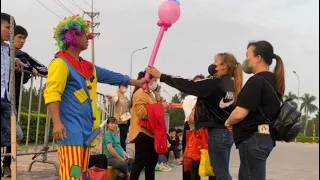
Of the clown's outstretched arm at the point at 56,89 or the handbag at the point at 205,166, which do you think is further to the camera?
the handbag at the point at 205,166

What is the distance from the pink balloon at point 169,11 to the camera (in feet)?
14.7

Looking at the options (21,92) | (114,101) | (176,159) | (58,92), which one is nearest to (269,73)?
(58,92)

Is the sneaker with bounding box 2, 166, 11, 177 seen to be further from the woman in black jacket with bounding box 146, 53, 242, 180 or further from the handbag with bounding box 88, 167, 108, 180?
the woman in black jacket with bounding box 146, 53, 242, 180

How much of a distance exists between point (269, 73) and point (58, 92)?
73.1 inches

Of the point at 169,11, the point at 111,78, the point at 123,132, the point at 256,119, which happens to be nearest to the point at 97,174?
the point at 111,78

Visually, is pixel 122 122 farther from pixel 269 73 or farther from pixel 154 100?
pixel 269 73

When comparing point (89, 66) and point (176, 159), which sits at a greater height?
point (89, 66)

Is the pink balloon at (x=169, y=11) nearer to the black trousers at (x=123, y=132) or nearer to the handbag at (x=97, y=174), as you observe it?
the handbag at (x=97, y=174)

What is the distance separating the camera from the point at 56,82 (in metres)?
3.12

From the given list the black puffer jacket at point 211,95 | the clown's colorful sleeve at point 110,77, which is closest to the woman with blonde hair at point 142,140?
the black puffer jacket at point 211,95

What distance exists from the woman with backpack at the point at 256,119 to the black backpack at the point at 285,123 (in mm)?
36

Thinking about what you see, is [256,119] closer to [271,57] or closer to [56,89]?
[271,57]

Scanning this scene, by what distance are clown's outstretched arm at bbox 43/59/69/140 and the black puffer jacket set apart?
4.63 ft

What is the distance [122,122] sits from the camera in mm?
9250
